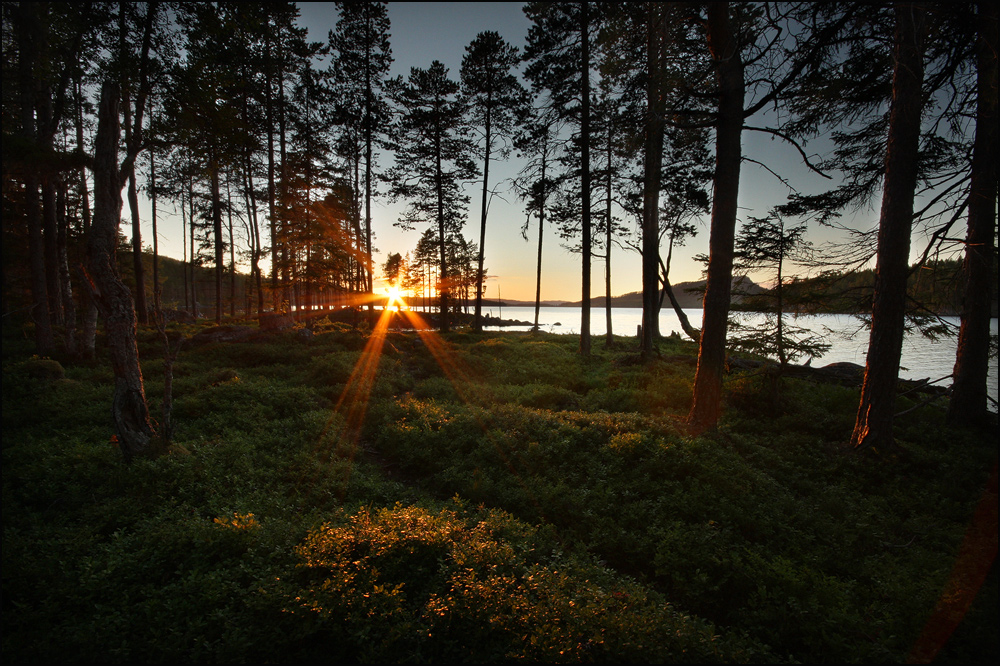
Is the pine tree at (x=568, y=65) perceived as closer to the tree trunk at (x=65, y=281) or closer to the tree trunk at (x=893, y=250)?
the tree trunk at (x=893, y=250)

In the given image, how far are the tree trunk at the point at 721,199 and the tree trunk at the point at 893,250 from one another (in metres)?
2.66

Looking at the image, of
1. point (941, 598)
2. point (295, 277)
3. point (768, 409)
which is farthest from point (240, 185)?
point (941, 598)

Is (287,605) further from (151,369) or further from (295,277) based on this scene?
(295,277)

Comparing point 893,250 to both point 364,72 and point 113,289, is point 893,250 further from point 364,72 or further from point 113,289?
point 364,72

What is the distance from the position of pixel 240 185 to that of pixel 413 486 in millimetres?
28389

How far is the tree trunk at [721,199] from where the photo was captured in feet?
23.2

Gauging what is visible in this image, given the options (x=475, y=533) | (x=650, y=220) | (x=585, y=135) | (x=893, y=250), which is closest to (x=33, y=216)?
(x=475, y=533)

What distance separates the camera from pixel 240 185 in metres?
25.6

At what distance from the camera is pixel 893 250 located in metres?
6.94

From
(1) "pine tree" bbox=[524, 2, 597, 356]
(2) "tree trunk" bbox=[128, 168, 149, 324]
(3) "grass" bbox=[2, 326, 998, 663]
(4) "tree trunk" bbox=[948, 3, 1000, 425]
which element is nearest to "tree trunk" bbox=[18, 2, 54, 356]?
(2) "tree trunk" bbox=[128, 168, 149, 324]

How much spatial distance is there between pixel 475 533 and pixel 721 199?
7.72 metres

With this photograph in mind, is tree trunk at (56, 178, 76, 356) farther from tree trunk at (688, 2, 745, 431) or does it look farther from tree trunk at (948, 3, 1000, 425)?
tree trunk at (948, 3, 1000, 425)

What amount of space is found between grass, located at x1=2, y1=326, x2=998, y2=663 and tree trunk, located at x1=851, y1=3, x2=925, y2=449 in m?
0.97

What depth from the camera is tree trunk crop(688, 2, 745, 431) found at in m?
7.07
